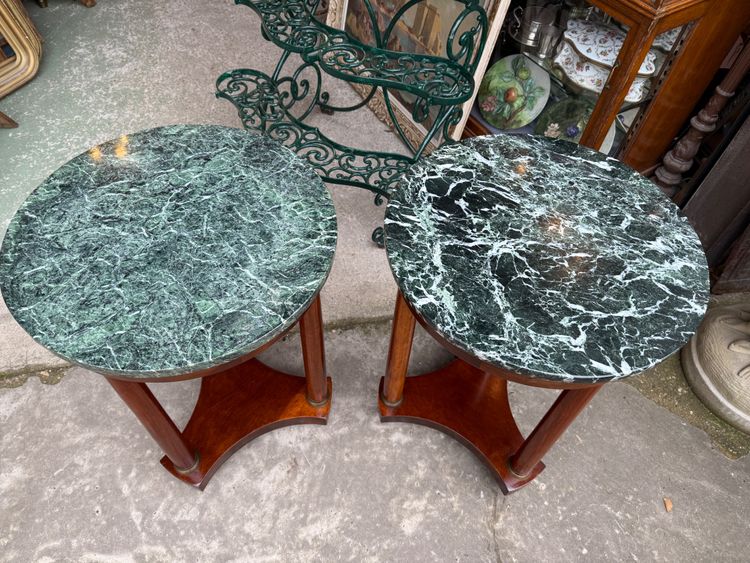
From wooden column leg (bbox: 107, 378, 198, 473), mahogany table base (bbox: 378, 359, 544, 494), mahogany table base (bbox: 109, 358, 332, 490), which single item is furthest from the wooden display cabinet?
wooden column leg (bbox: 107, 378, 198, 473)

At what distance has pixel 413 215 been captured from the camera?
1.17 m

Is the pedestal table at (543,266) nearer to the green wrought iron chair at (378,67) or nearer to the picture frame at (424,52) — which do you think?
the green wrought iron chair at (378,67)

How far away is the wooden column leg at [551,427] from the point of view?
1188mm

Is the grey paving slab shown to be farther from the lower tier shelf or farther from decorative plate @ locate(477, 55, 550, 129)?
decorative plate @ locate(477, 55, 550, 129)

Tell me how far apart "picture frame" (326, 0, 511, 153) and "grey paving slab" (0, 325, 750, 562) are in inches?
44.9

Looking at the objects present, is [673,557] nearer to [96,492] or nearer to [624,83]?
[624,83]

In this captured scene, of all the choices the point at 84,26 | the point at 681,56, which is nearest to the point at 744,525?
the point at 681,56

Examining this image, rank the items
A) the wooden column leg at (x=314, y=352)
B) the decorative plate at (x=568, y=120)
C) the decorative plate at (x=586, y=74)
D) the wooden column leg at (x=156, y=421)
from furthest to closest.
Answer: the decorative plate at (x=568, y=120) < the decorative plate at (x=586, y=74) < the wooden column leg at (x=314, y=352) < the wooden column leg at (x=156, y=421)

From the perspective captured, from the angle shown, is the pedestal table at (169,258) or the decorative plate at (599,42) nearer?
the pedestal table at (169,258)

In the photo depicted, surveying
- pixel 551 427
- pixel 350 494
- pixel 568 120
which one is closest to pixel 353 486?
pixel 350 494

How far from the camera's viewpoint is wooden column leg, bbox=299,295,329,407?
131 cm

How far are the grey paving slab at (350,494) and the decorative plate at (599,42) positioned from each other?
3.80 ft

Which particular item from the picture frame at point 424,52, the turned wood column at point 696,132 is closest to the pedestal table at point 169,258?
the picture frame at point 424,52

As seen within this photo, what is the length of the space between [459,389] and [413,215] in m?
0.77
